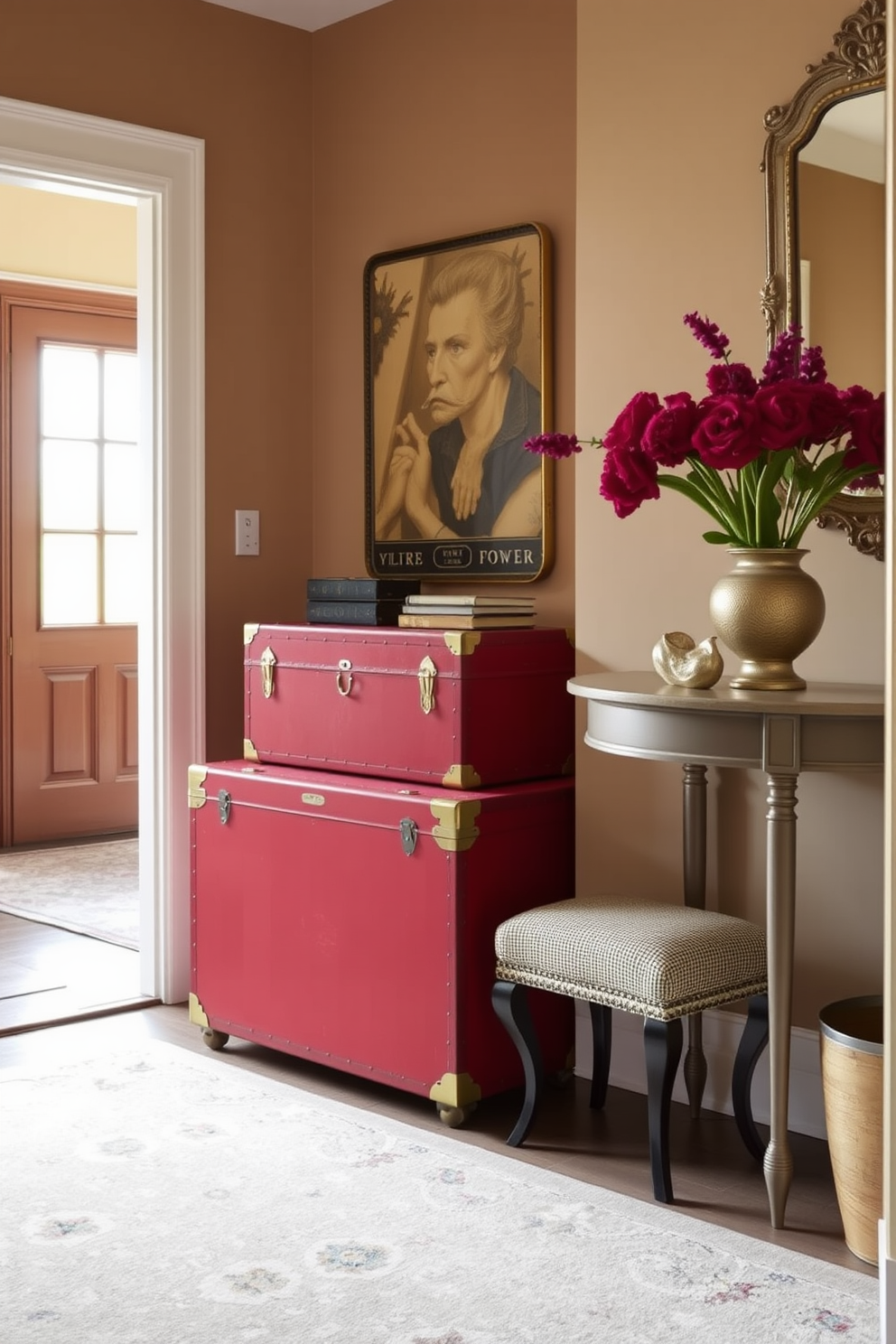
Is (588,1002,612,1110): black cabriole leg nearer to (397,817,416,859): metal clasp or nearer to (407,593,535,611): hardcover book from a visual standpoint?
(397,817,416,859): metal clasp

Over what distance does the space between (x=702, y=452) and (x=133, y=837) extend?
172 inches

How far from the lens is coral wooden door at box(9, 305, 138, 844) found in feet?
20.1

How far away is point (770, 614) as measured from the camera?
2643mm

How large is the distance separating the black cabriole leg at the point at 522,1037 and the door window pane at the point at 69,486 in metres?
3.98

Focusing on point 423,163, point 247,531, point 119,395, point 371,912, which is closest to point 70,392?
point 119,395

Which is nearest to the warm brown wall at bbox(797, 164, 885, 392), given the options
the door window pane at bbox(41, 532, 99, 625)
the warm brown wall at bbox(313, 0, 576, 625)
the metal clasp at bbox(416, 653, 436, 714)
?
the warm brown wall at bbox(313, 0, 576, 625)

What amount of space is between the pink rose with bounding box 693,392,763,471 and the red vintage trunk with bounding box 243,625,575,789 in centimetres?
79

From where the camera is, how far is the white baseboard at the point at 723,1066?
295cm

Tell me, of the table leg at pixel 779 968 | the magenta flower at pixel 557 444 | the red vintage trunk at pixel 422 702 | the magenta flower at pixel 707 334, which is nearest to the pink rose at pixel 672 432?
the magenta flower at pixel 707 334

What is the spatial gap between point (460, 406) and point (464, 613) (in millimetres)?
710

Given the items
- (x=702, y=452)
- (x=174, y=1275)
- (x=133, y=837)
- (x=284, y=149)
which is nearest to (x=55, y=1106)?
(x=174, y=1275)

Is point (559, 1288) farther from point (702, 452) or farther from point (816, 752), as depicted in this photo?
point (702, 452)

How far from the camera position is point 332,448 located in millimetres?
4234

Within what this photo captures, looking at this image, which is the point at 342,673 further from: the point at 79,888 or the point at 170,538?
the point at 79,888
